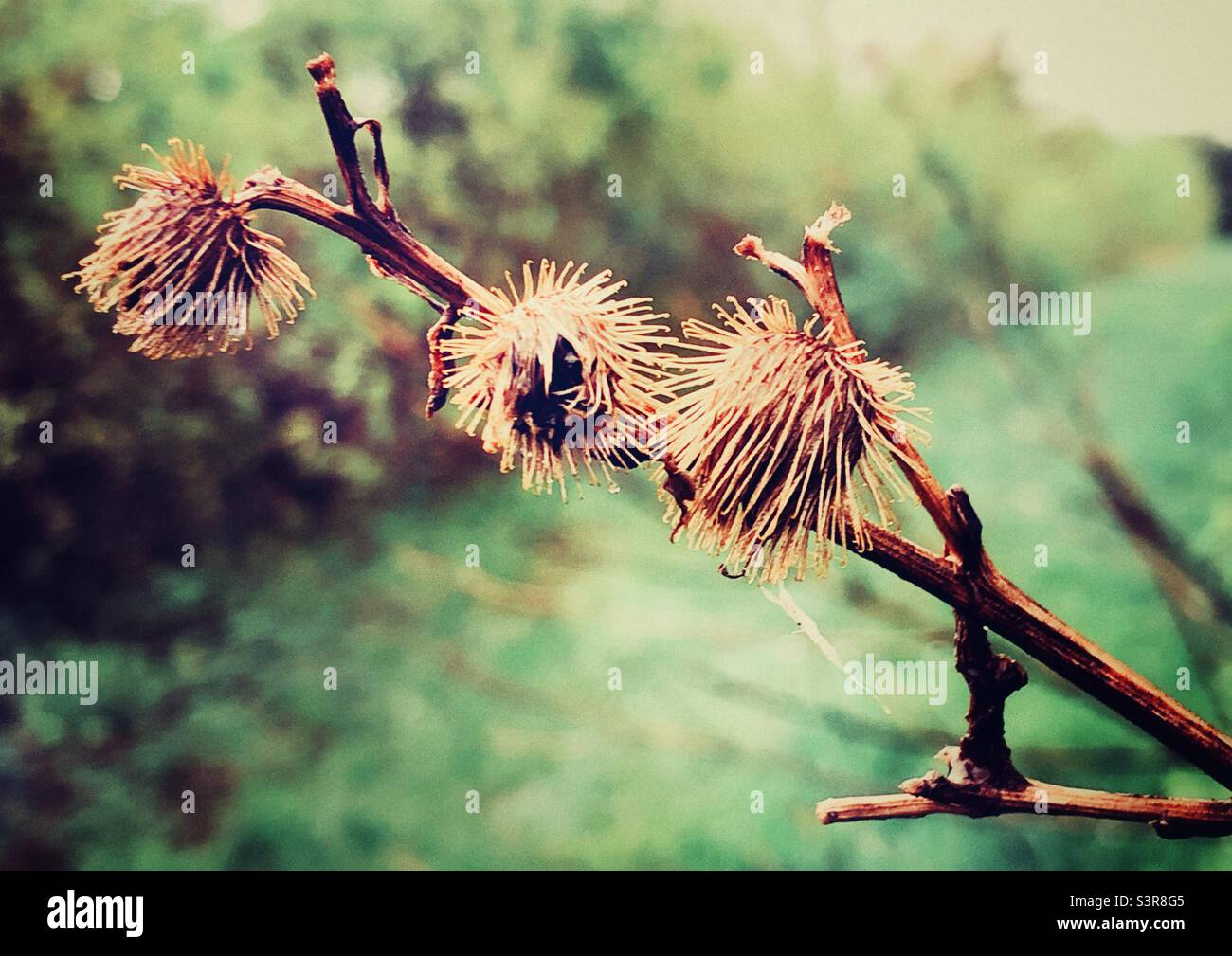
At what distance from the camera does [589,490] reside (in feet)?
8.03

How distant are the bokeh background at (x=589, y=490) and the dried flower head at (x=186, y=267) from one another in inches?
2.3

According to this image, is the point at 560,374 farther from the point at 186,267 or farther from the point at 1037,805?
the point at 1037,805

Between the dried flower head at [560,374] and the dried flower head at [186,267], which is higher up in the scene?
the dried flower head at [186,267]

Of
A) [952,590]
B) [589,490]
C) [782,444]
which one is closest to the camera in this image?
[782,444]

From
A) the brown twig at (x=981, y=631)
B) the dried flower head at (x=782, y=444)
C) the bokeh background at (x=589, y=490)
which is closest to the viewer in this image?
the dried flower head at (x=782, y=444)

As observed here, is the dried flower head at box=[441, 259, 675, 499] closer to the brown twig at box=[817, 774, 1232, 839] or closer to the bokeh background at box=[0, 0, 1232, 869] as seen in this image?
the bokeh background at box=[0, 0, 1232, 869]

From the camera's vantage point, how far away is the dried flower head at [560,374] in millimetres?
2119

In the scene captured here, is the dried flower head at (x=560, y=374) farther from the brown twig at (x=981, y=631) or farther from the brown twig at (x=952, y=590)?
the brown twig at (x=981, y=631)

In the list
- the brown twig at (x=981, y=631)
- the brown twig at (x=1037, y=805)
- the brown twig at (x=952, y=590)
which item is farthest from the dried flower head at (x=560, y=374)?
the brown twig at (x=1037, y=805)

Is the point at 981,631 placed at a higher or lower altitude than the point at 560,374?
lower

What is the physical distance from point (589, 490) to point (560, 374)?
410mm

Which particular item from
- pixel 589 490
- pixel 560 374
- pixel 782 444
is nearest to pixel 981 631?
pixel 782 444

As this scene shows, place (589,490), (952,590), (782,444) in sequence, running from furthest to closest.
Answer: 1. (589,490)
2. (952,590)
3. (782,444)
